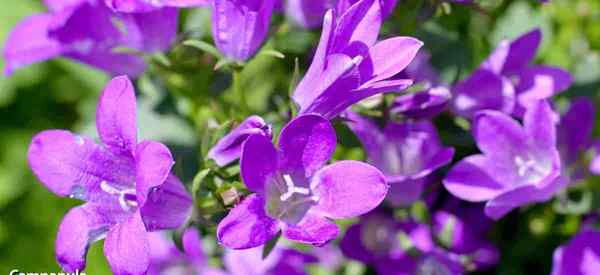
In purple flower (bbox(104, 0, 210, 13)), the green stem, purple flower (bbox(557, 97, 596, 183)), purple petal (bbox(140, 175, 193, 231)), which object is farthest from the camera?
purple flower (bbox(557, 97, 596, 183))

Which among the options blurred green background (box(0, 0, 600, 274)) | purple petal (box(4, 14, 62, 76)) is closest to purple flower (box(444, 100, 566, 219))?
blurred green background (box(0, 0, 600, 274))

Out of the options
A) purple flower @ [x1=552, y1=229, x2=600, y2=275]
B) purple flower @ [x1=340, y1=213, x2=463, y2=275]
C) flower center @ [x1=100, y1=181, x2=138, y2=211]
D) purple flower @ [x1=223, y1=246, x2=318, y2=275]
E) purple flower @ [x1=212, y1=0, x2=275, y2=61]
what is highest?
purple flower @ [x1=212, y1=0, x2=275, y2=61]

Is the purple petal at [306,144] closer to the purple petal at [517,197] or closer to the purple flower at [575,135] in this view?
the purple petal at [517,197]

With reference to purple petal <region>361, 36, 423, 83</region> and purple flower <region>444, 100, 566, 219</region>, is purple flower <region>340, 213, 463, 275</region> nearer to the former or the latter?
purple flower <region>444, 100, 566, 219</region>

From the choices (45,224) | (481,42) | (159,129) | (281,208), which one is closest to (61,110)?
(45,224)

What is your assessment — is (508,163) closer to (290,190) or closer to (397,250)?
(397,250)

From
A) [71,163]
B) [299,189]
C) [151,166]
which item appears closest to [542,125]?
[299,189]

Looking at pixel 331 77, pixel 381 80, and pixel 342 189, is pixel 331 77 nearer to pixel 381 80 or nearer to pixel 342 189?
pixel 381 80
